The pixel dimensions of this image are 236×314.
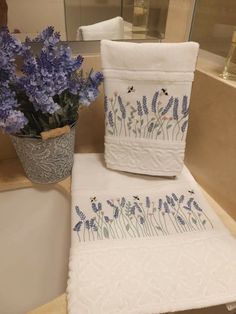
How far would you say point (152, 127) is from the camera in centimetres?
63

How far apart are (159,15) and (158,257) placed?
0.66 metres

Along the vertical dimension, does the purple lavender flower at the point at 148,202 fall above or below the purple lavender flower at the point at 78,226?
above

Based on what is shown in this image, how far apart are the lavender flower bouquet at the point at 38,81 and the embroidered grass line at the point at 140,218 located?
0.81 ft

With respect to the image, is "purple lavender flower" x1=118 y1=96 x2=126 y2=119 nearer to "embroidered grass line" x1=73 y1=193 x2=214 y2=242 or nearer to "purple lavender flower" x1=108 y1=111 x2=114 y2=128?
"purple lavender flower" x1=108 y1=111 x2=114 y2=128

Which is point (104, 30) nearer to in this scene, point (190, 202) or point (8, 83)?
point (8, 83)

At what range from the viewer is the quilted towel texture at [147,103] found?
560 millimetres

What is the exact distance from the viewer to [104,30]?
0.69 m

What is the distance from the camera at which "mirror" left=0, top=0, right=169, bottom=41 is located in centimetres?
61

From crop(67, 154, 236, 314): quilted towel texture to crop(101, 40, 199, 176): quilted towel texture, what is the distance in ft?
0.21

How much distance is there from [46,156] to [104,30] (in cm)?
38

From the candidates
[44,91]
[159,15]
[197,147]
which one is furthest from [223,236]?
[159,15]

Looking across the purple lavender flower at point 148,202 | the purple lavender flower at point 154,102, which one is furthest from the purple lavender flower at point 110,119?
the purple lavender flower at point 148,202

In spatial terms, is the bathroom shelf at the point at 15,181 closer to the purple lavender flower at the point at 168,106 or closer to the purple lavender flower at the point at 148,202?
the purple lavender flower at the point at 148,202

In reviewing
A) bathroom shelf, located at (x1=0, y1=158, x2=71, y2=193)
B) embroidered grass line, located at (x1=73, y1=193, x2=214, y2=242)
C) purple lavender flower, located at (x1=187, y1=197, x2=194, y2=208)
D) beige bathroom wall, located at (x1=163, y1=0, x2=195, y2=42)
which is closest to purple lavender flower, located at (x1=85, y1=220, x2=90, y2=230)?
embroidered grass line, located at (x1=73, y1=193, x2=214, y2=242)
